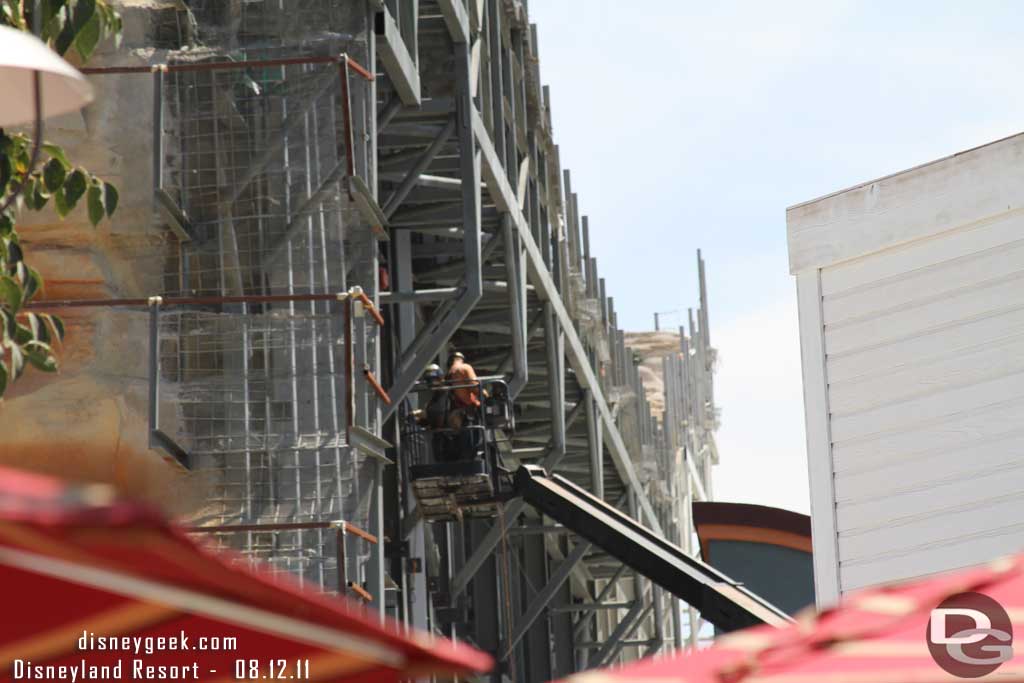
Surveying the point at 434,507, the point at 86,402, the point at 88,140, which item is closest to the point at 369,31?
the point at 88,140

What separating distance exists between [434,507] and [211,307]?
4.88m

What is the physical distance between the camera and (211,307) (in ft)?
41.9

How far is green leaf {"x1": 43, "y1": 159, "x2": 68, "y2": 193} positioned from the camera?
760 cm

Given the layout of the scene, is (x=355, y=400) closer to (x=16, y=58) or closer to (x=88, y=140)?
(x=88, y=140)

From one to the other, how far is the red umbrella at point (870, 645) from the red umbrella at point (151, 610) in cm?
51

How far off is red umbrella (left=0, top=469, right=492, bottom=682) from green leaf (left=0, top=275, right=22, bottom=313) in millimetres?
3195

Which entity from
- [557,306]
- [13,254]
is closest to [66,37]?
[13,254]

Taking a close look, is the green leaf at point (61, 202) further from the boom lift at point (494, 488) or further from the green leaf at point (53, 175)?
the boom lift at point (494, 488)

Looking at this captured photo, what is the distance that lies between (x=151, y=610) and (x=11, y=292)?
169 inches

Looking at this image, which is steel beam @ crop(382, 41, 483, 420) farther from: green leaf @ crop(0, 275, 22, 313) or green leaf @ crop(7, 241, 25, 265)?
green leaf @ crop(0, 275, 22, 313)

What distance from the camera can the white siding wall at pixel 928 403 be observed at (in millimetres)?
9523

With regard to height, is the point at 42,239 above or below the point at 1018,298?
above

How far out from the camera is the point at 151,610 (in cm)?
345

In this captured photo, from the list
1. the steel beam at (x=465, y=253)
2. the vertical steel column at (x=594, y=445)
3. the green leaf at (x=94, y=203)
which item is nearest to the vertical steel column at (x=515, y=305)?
the steel beam at (x=465, y=253)
